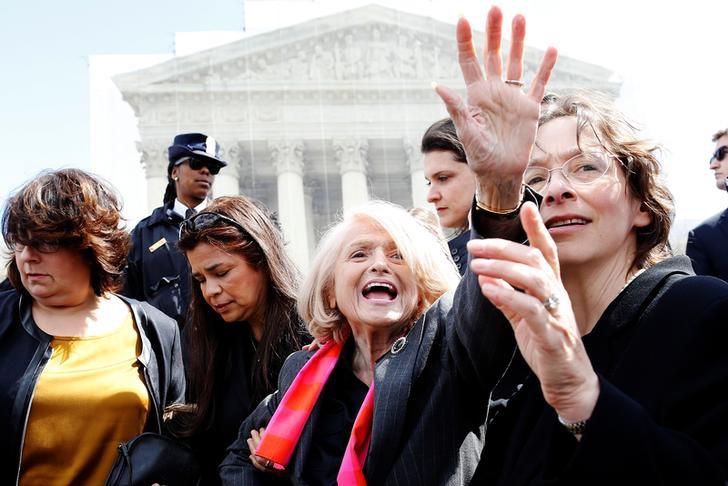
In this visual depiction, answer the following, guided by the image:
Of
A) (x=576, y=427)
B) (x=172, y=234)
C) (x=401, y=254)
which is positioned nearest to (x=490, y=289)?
(x=576, y=427)

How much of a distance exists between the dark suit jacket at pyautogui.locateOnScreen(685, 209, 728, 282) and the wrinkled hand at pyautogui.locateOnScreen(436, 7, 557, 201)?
120 inches

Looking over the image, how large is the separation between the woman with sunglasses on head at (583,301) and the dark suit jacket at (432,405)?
0.36ft

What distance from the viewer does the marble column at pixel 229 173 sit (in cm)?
2627

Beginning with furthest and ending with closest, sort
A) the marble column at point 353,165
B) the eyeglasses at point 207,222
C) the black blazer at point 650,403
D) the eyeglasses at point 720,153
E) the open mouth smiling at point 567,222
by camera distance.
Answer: the marble column at point 353,165 < the eyeglasses at point 720,153 < the eyeglasses at point 207,222 < the open mouth smiling at point 567,222 < the black blazer at point 650,403

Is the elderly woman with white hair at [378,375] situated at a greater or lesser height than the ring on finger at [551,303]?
lesser

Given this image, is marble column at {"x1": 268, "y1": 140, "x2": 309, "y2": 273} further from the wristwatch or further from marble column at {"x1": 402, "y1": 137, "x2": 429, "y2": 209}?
the wristwatch

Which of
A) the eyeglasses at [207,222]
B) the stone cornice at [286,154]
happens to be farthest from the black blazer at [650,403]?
the stone cornice at [286,154]

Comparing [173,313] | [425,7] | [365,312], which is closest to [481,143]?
[365,312]

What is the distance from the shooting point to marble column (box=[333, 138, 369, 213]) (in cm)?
2705

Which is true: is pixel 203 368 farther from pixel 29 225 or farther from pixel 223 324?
pixel 29 225

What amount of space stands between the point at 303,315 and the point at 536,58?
21.6 metres

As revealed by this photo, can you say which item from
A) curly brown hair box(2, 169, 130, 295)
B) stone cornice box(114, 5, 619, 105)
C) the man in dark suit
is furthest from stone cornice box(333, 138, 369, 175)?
curly brown hair box(2, 169, 130, 295)

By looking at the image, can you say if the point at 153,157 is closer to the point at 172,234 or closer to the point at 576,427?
the point at 172,234

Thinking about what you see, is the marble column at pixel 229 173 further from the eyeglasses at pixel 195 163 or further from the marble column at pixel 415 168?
the eyeglasses at pixel 195 163
